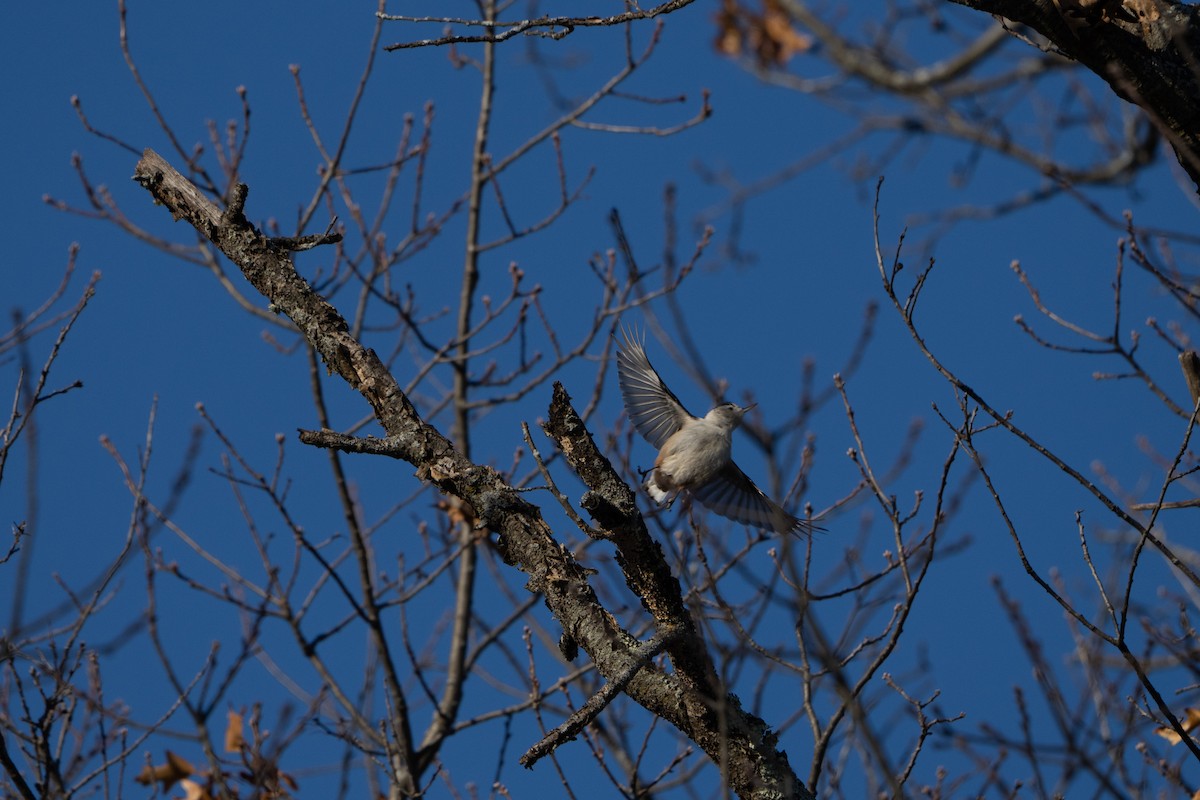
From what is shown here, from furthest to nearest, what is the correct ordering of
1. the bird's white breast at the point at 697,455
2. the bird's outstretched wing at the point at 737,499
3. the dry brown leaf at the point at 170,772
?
the bird's outstretched wing at the point at 737,499 < the bird's white breast at the point at 697,455 < the dry brown leaf at the point at 170,772

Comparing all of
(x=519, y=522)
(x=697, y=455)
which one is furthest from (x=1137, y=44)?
(x=697, y=455)

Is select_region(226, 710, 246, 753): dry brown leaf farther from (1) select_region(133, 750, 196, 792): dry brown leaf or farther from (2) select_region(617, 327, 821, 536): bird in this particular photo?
(2) select_region(617, 327, 821, 536): bird

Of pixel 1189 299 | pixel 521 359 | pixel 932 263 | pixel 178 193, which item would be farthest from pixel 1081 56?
pixel 521 359

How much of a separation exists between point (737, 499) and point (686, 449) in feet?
1.53

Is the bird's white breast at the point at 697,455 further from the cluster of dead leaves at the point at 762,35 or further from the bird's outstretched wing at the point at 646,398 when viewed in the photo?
the cluster of dead leaves at the point at 762,35

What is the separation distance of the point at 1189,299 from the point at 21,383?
3145 millimetres

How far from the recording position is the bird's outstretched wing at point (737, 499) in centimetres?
460

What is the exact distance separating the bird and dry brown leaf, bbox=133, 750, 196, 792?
1.90m

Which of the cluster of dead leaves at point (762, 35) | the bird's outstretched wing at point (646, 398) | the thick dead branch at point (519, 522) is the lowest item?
the thick dead branch at point (519, 522)

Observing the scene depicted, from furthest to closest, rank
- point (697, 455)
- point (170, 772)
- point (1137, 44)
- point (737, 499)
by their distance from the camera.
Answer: point (737, 499) < point (697, 455) < point (170, 772) < point (1137, 44)

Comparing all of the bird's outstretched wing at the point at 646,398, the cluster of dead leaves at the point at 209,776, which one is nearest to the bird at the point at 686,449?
the bird's outstretched wing at the point at 646,398

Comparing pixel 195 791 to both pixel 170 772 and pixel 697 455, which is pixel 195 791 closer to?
pixel 170 772

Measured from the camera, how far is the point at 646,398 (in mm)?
4652

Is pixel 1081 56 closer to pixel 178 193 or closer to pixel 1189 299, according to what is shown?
→ pixel 1189 299
